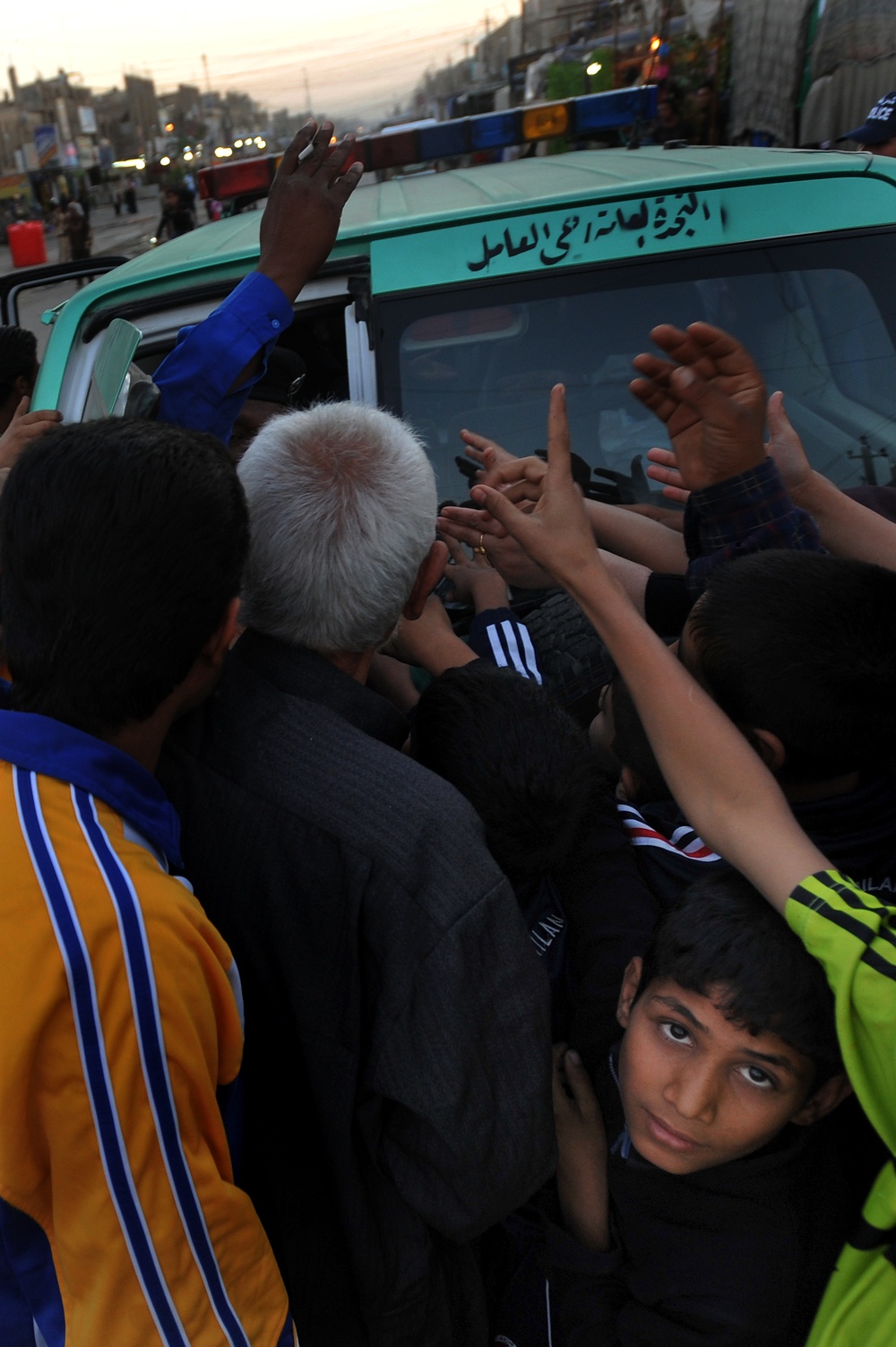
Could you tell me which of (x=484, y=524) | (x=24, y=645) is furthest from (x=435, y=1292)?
(x=484, y=524)

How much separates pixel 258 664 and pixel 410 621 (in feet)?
1.43

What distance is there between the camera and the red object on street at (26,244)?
2478 cm

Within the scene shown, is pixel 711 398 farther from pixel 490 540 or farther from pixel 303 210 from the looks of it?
pixel 303 210

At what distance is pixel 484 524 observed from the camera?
1.64m

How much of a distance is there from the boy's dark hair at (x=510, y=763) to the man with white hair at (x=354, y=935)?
0.32 feet

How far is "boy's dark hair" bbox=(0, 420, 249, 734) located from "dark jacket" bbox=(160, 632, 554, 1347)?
20 cm

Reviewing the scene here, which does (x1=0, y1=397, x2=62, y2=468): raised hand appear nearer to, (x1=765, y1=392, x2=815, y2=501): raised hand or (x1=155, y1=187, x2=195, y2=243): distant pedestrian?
(x1=765, y1=392, x2=815, y2=501): raised hand

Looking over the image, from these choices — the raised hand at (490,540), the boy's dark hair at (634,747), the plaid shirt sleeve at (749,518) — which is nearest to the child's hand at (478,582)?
the raised hand at (490,540)

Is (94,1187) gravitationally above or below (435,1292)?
above

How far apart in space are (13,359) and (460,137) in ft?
5.45

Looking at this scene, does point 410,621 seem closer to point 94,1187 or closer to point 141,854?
point 141,854

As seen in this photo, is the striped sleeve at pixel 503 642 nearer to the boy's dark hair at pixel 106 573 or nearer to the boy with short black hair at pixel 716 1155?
the boy with short black hair at pixel 716 1155

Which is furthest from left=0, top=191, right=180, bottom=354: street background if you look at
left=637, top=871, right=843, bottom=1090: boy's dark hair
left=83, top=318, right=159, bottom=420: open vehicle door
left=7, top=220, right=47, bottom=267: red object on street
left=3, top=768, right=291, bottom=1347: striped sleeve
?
left=637, top=871, right=843, bottom=1090: boy's dark hair

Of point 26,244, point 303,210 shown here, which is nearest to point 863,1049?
point 303,210
